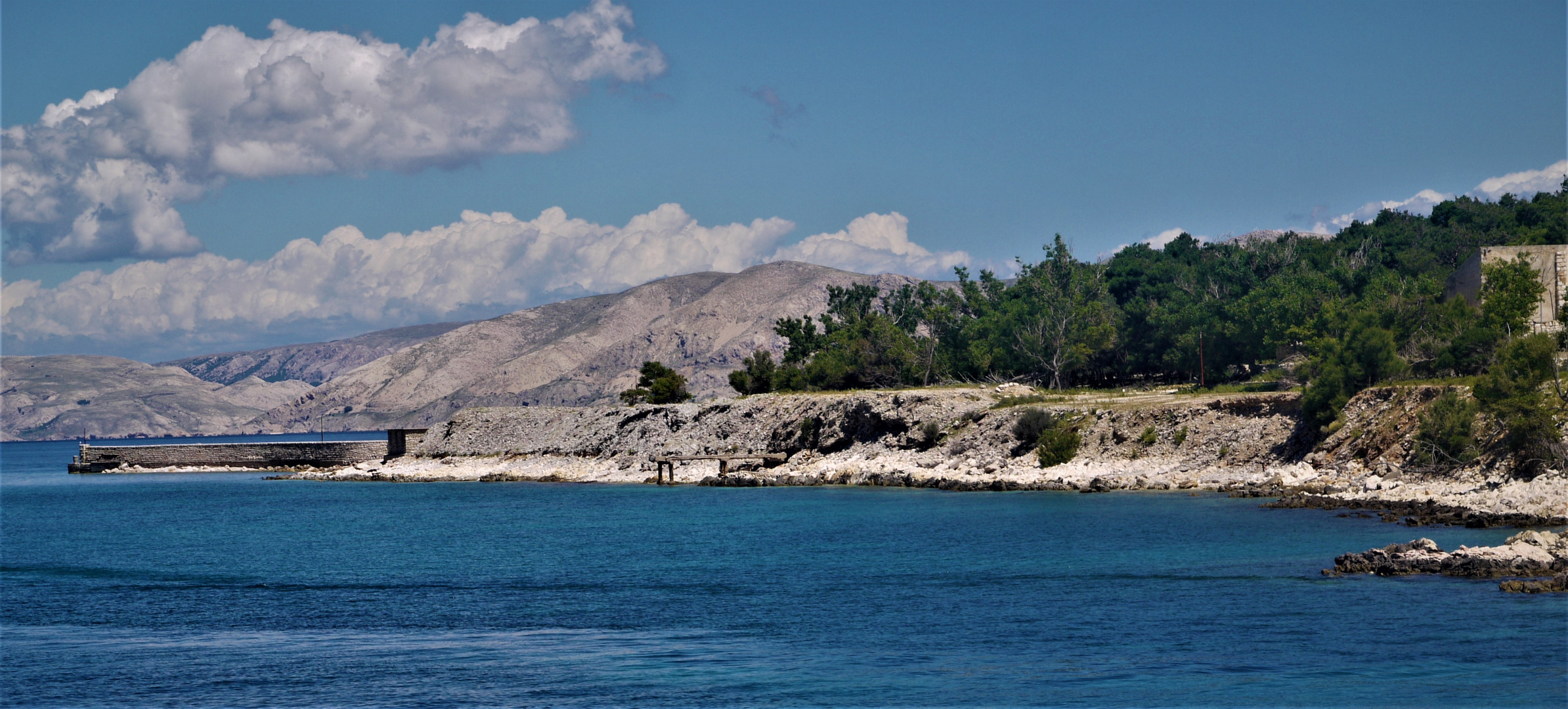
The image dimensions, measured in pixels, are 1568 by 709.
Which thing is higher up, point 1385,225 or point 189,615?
point 1385,225

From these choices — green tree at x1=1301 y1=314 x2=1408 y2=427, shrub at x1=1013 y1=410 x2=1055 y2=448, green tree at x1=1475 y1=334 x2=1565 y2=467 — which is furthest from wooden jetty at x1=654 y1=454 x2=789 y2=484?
green tree at x1=1475 y1=334 x2=1565 y2=467

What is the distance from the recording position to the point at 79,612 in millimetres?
34969

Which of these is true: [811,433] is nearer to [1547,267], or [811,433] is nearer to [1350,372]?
[1350,372]

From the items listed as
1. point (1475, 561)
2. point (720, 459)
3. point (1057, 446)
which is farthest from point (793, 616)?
point (720, 459)

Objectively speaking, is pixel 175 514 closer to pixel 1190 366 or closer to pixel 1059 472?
pixel 1059 472

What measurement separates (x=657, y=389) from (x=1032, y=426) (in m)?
48.9

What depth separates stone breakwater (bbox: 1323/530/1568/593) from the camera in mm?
31391

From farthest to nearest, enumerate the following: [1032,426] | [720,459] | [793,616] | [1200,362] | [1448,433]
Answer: [1200,362] → [720,459] → [1032,426] → [1448,433] → [793,616]

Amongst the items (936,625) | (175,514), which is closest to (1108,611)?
(936,625)

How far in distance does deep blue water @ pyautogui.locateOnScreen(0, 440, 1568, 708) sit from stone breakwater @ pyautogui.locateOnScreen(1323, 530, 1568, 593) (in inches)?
41.2

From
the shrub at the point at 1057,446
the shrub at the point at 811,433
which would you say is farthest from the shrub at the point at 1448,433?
the shrub at the point at 811,433

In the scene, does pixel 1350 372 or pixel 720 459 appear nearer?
pixel 1350 372

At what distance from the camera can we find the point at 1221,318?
329 ft

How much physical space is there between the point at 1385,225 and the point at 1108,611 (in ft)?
360
